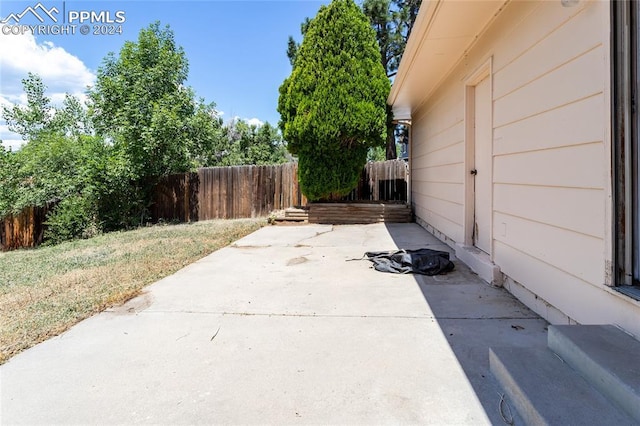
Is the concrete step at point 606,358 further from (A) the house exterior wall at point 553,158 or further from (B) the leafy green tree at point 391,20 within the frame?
(B) the leafy green tree at point 391,20

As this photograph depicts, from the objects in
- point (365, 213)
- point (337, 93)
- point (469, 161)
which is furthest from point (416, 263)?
point (337, 93)

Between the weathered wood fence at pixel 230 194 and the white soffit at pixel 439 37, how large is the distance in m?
4.04

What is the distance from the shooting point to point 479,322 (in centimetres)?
241

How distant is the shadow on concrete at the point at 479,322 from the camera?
1715mm

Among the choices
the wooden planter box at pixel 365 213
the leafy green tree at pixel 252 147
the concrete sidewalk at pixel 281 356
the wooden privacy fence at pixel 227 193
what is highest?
the leafy green tree at pixel 252 147

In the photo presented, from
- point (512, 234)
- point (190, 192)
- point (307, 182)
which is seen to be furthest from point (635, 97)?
point (190, 192)

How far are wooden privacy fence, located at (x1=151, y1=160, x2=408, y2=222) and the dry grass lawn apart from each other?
3562 mm

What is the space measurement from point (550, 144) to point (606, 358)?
4.99 feet

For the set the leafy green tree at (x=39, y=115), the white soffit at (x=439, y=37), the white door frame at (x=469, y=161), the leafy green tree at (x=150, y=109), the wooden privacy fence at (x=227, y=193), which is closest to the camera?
the white soffit at (x=439, y=37)

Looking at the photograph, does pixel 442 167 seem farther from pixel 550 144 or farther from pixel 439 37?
pixel 550 144

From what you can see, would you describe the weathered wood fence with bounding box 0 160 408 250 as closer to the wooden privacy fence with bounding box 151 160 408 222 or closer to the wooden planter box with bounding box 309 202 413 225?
the wooden privacy fence with bounding box 151 160 408 222

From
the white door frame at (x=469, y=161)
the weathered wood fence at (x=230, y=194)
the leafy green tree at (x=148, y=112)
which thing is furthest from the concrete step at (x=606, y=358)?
the leafy green tree at (x=148, y=112)

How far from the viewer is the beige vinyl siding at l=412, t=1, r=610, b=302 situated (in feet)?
6.38

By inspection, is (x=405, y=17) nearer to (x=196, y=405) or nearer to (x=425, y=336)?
(x=425, y=336)
